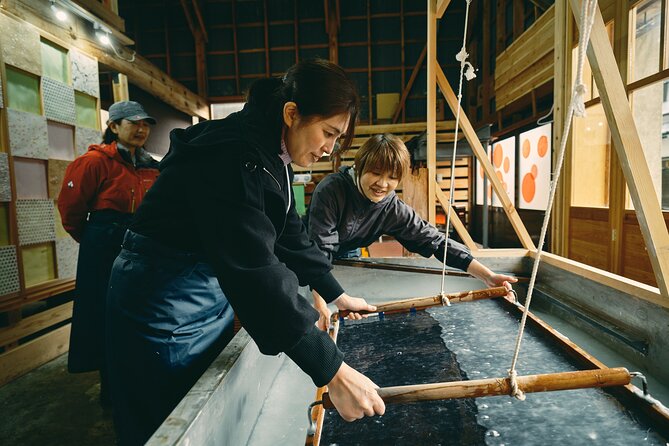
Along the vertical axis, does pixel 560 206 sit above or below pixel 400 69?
below

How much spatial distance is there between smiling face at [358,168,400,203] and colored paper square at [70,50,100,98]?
2886mm

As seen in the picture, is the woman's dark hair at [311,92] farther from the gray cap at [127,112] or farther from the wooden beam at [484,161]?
the wooden beam at [484,161]

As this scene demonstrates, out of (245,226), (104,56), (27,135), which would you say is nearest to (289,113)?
(245,226)

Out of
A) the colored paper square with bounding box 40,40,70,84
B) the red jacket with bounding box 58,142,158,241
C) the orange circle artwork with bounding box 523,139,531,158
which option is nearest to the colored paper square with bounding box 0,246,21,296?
the red jacket with bounding box 58,142,158,241

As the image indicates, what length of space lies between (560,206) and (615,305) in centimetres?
228

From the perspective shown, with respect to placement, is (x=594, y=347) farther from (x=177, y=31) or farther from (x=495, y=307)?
(x=177, y=31)

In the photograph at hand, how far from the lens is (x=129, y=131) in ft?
7.48

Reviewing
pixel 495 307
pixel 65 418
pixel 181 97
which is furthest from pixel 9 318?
pixel 181 97

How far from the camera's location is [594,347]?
180cm

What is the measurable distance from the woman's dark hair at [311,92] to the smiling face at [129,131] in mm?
1706

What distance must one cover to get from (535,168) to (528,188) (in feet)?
1.42

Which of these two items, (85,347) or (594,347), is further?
(85,347)

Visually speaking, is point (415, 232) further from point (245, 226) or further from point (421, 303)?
point (245, 226)

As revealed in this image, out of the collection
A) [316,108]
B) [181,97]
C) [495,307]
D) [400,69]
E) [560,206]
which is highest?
[400,69]
